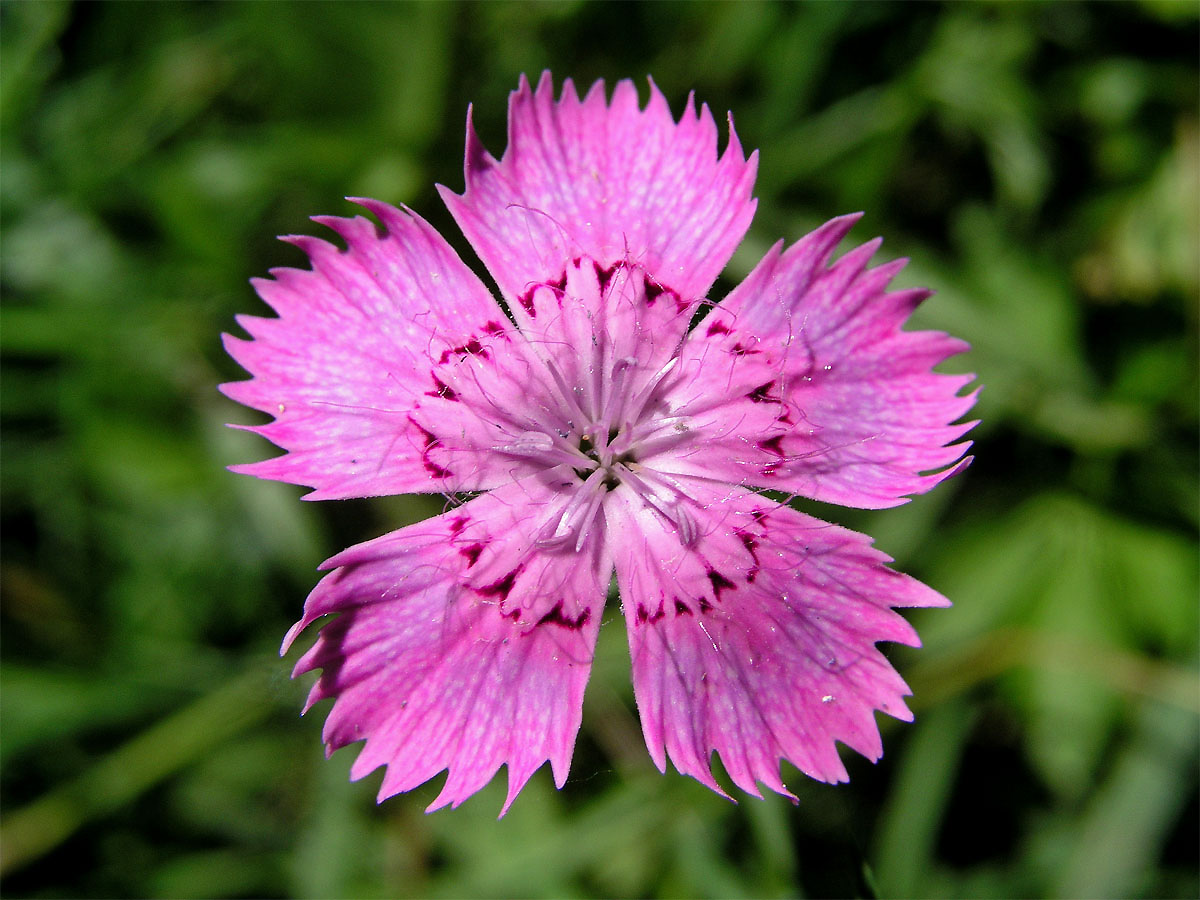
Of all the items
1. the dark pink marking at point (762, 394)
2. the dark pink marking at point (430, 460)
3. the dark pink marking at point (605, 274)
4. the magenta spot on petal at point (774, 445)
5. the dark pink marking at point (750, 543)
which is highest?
the dark pink marking at point (605, 274)

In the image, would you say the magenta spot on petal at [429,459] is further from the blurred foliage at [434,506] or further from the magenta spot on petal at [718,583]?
the blurred foliage at [434,506]

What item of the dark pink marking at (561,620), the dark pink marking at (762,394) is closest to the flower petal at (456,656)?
the dark pink marking at (561,620)

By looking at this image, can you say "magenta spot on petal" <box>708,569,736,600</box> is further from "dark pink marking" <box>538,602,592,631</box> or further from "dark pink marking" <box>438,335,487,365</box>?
"dark pink marking" <box>438,335,487,365</box>

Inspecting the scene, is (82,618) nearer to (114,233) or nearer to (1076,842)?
(114,233)

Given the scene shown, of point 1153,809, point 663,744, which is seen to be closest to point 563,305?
point 663,744

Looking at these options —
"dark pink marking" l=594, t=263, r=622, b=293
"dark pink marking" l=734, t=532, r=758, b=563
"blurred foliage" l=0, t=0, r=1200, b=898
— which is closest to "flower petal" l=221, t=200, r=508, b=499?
"dark pink marking" l=594, t=263, r=622, b=293

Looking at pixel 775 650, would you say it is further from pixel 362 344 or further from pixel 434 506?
pixel 434 506

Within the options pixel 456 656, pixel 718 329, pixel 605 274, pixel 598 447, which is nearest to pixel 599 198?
pixel 605 274
